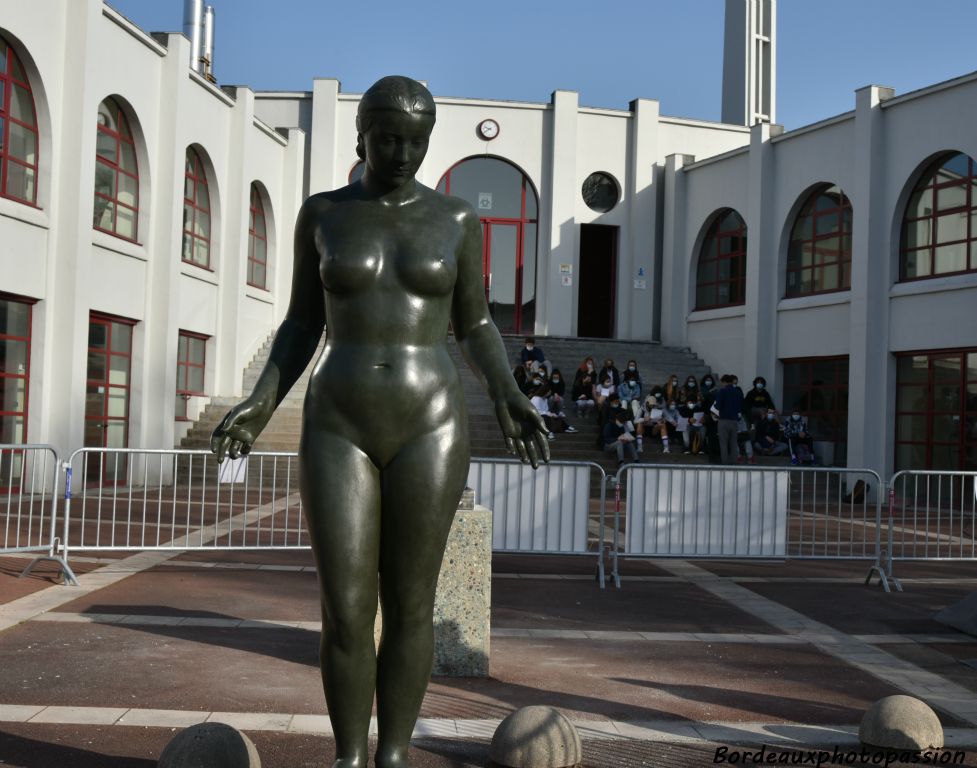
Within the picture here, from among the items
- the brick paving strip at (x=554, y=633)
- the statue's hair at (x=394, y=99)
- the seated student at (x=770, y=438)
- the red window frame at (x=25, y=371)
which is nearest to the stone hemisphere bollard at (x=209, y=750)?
the statue's hair at (x=394, y=99)

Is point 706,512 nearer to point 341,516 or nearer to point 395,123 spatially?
point 341,516

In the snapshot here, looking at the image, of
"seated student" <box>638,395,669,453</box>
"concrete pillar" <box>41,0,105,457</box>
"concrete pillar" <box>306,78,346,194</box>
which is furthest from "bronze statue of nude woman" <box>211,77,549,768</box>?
"concrete pillar" <box>306,78,346,194</box>

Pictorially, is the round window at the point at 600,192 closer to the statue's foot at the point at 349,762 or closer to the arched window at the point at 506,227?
the arched window at the point at 506,227

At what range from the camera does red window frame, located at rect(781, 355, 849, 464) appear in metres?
24.0

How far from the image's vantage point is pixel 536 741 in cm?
452

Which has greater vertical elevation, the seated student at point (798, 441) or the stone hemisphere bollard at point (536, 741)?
the seated student at point (798, 441)

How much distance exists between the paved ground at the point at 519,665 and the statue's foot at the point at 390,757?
1.10 metres

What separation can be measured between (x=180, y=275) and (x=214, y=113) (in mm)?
4128

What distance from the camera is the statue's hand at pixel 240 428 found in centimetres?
349

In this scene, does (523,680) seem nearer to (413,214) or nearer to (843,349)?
(413,214)

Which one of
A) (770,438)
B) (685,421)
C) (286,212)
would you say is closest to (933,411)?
(770,438)

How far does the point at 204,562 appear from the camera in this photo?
1080cm

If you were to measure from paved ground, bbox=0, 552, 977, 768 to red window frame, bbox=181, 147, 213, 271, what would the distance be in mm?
13361

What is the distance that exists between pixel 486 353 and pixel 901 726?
8.74 feet
